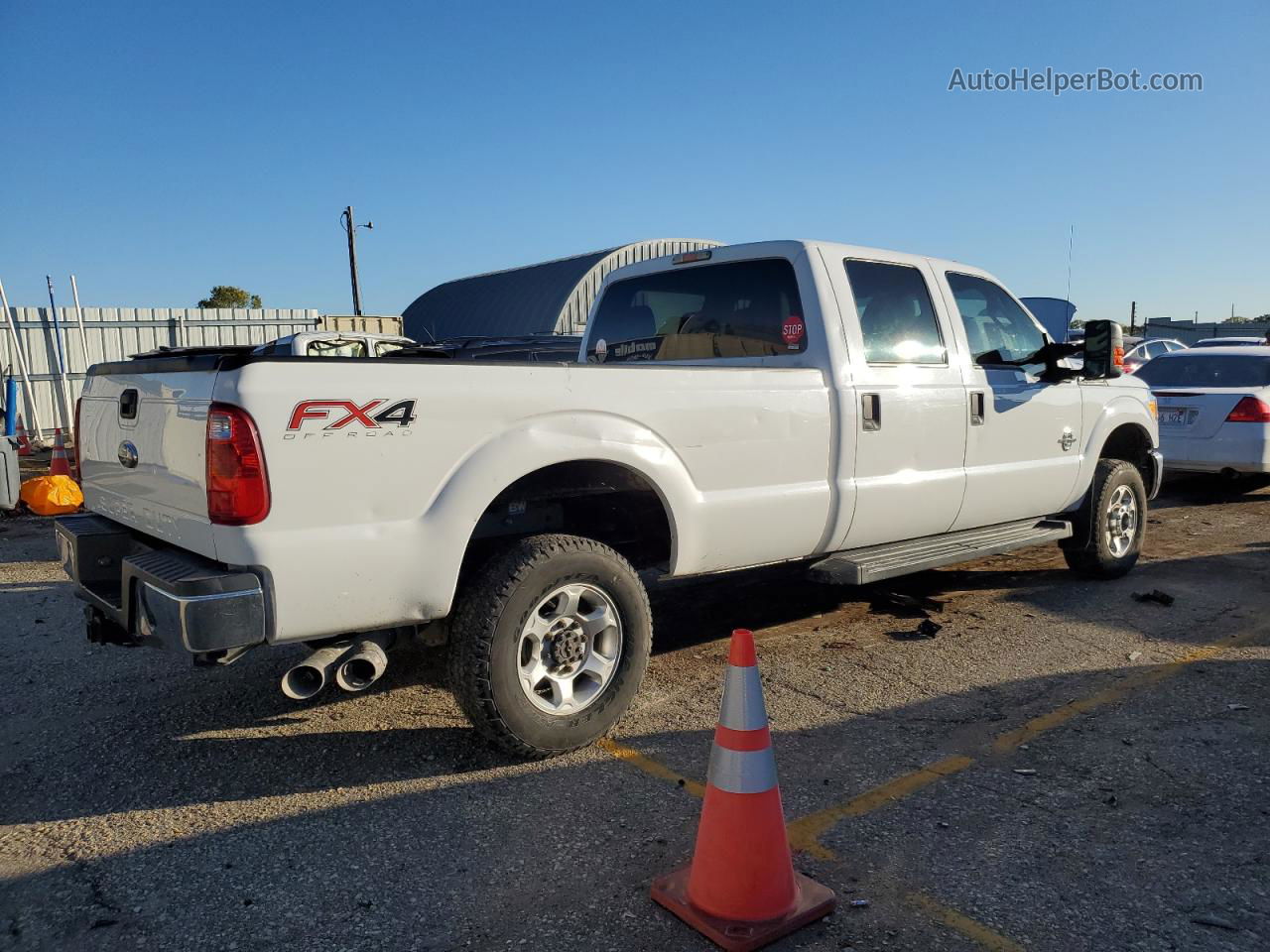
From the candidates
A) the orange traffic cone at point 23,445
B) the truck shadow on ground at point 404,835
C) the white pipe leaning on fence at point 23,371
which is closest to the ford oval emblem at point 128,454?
the truck shadow on ground at point 404,835

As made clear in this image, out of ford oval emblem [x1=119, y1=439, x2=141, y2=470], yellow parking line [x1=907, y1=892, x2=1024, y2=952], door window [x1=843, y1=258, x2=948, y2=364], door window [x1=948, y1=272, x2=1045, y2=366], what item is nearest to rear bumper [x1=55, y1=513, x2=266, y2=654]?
ford oval emblem [x1=119, y1=439, x2=141, y2=470]

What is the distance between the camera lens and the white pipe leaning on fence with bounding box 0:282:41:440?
618 inches

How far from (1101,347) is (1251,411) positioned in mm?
5061

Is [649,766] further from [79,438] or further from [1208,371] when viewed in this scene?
[1208,371]

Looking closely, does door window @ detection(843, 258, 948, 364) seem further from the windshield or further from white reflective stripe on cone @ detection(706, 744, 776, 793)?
the windshield

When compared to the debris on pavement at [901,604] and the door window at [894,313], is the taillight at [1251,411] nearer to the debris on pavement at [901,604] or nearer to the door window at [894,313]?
the debris on pavement at [901,604]

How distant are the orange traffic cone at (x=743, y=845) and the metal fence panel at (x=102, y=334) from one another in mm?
17322

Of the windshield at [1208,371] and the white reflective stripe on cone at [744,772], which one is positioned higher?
the windshield at [1208,371]

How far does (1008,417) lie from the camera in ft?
→ 18.0

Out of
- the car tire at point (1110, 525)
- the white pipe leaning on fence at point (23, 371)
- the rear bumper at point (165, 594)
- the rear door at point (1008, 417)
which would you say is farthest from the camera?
the white pipe leaning on fence at point (23, 371)

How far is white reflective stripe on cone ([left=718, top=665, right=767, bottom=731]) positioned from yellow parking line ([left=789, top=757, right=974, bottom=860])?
0.65 m

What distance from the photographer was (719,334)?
510 centimetres

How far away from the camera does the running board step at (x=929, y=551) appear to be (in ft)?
15.1

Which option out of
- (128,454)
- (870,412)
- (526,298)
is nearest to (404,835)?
(128,454)
